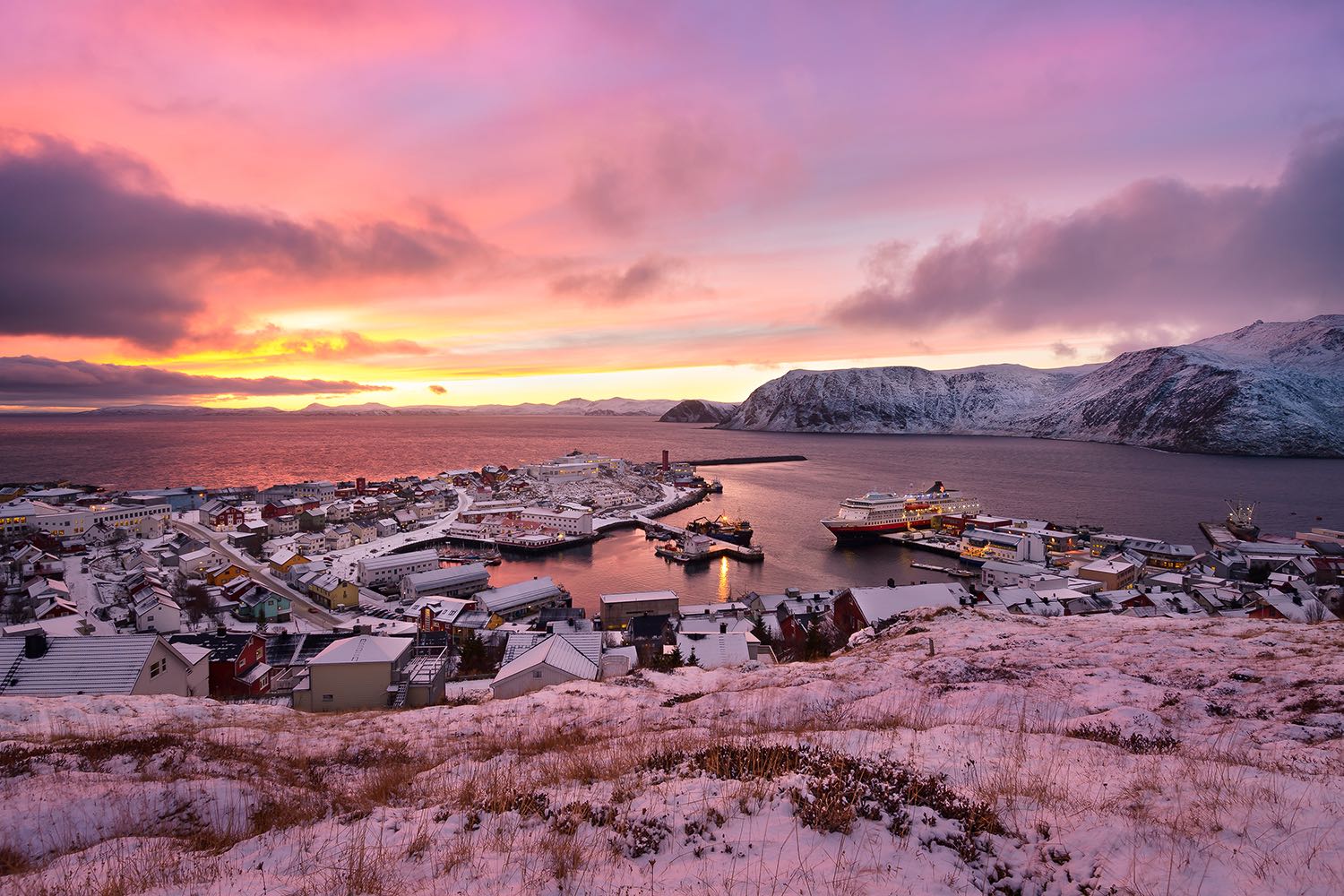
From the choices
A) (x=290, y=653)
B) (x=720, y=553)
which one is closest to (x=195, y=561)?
(x=290, y=653)

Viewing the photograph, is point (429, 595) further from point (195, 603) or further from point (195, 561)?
point (195, 561)

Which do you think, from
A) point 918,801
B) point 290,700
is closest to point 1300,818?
point 918,801

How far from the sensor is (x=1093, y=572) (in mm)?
30266

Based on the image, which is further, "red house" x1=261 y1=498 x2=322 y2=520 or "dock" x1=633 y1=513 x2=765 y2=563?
"red house" x1=261 y1=498 x2=322 y2=520

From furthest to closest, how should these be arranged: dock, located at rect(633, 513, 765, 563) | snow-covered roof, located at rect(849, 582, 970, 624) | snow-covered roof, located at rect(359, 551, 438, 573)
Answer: dock, located at rect(633, 513, 765, 563)
snow-covered roof, located at rect(359, 551, 438, 573)
snow-covered roof, located at rect(849, 582, 970, 624)

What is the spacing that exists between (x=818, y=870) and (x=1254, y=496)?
270 ft

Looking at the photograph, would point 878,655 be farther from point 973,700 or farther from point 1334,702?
point 1334,702

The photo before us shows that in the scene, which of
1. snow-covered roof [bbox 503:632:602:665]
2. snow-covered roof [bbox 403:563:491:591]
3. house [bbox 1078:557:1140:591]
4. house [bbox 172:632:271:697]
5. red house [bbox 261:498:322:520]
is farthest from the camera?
red house [bbox 261:498:322:520]

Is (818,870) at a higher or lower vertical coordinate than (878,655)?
higher

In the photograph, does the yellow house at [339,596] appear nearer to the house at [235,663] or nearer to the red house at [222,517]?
the house at [235,663]

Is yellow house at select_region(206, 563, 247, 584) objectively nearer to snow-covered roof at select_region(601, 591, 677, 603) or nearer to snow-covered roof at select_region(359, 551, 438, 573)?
snow-covered roof at select_region(359, 551, 438, 573)

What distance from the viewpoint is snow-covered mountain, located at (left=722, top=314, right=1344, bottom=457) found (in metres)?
107

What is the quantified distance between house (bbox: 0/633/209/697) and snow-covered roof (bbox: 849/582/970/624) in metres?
19.1

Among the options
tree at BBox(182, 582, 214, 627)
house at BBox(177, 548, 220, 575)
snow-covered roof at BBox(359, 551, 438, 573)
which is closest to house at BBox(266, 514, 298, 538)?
house at BBox(177, 548, 220, 575)
